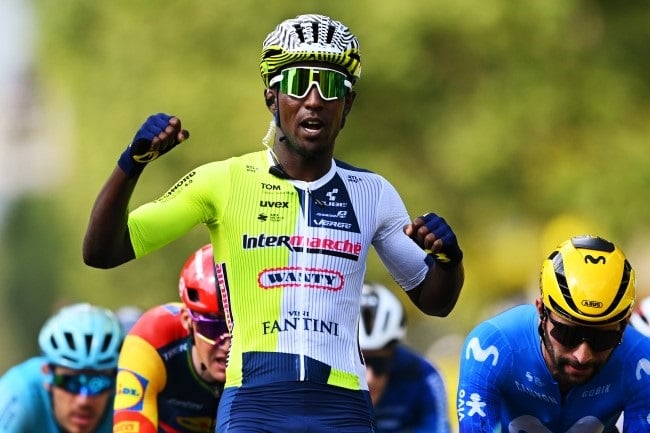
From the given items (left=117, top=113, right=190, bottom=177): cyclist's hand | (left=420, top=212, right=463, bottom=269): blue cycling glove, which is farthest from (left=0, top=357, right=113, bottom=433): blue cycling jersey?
(left=420, top=212, right=463, bottom=269): blue cycling glove

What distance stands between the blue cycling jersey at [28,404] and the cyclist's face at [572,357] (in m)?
4.15

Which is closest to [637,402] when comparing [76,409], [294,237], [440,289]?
[440,289]

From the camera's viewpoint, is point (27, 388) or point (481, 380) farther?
point (27, 388)

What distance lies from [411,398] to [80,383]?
91.0 inches

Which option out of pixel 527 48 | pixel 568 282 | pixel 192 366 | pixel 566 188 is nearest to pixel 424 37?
pixel 527 48

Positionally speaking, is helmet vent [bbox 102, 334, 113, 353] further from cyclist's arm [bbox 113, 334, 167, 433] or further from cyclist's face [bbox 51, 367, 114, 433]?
cyclist's arm [bbox 113, 334, 167, 433]

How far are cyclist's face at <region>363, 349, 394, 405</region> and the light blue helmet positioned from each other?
1713 mm

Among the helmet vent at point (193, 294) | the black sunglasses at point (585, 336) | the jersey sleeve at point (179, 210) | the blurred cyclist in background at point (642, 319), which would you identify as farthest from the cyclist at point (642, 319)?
the jersey sleeve at point (179, 210)

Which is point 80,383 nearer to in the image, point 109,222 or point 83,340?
point 83,340

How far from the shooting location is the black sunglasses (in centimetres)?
790

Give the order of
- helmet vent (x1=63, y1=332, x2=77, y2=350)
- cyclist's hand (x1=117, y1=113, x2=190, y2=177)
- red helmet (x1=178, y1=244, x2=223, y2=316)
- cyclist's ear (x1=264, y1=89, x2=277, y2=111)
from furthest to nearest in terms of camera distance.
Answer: helmet vent (x1=63, y1=332, x2=77, y2=350) < red helmet (x1=178, y1=244, x2=223, y2=316) < cyclist's ear (x1=264, y1=89, x2=277, y2=111) < cyclist's hand (x1=117, y1=113, x2=190, y2=177)

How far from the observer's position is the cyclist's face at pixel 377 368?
1180cm

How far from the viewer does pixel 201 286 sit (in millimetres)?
9523

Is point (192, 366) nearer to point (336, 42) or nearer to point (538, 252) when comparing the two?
point (336, 42)
